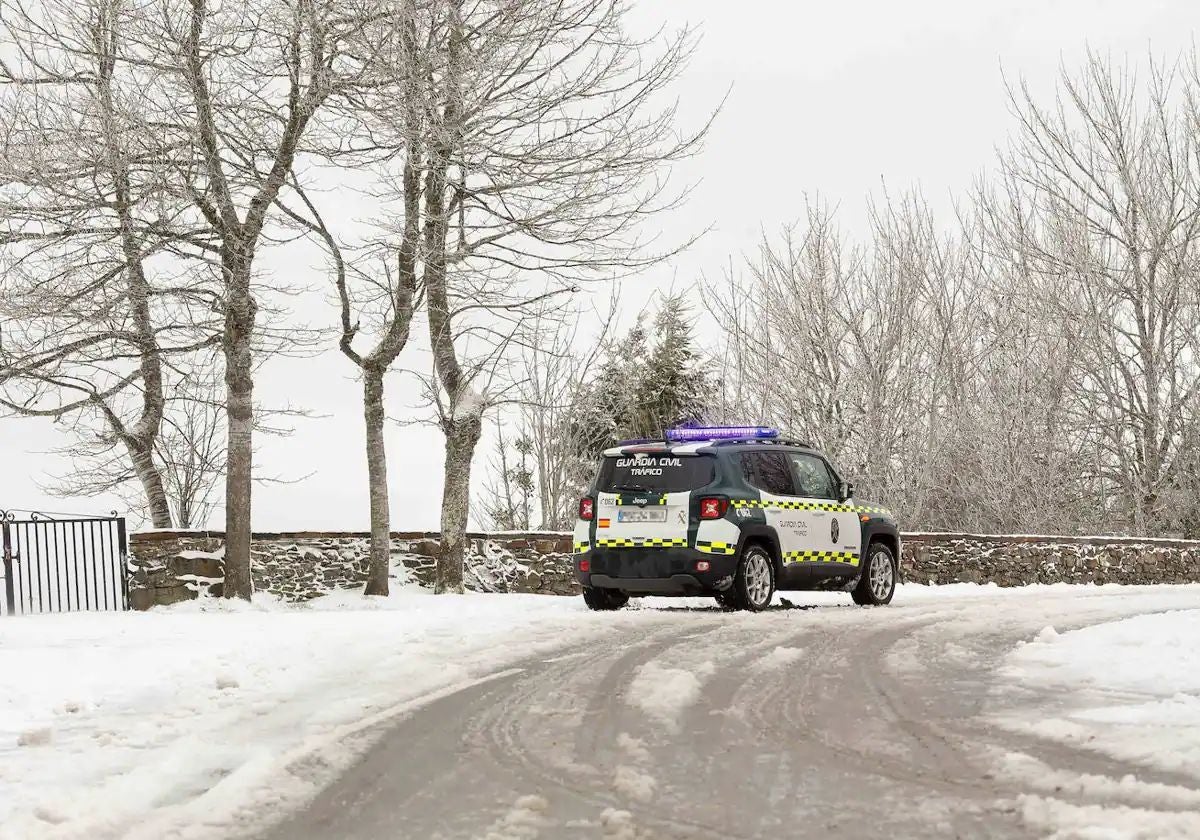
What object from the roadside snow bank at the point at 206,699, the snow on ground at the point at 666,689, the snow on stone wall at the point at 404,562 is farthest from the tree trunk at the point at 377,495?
the snow on ground at the point at 666,689

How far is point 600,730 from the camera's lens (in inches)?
268

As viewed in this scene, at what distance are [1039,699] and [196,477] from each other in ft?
91.8

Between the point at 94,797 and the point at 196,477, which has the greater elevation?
the point at 196,477

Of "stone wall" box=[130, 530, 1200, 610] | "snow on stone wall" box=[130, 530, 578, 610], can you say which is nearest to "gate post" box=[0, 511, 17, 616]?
"stone wall" box=[130, 530, 1200, 610]

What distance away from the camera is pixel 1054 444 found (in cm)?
3044

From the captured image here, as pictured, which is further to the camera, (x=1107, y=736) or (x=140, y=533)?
(x=140, y=533)

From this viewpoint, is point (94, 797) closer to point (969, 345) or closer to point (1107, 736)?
point (1107, 736)

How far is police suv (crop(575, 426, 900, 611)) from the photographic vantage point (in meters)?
14.0

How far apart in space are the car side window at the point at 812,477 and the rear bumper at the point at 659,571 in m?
1.86

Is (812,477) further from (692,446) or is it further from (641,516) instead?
(641,516)

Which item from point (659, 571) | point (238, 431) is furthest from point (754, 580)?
point (238, 431)

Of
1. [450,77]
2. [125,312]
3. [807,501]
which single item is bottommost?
[807,501]

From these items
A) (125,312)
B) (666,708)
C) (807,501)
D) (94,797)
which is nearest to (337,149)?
(125,312)

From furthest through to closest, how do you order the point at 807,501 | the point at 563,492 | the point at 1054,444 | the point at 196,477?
the point at 563,492 < the point at 196,477 < the point at 1054,444 < the point at 807,501
